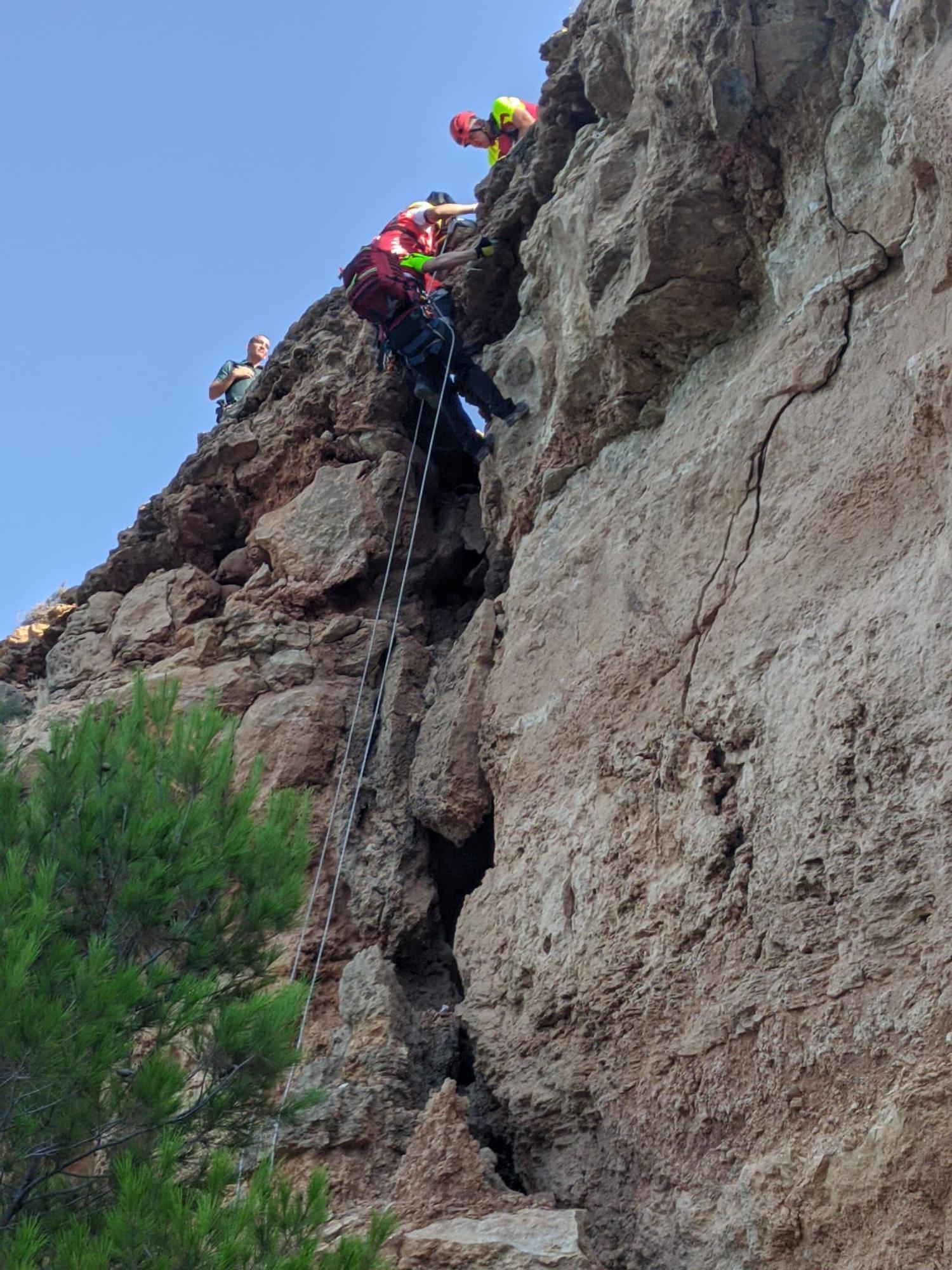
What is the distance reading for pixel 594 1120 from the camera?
5023mm

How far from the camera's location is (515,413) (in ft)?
24.7

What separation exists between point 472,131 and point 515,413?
3114 mm

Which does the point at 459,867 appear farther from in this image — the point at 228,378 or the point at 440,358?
the point at 228,378

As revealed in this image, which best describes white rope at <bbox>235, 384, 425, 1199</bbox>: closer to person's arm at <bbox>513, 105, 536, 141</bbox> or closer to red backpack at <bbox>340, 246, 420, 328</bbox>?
red backpack at <bbox>340, 246, 420, 328</bbox>

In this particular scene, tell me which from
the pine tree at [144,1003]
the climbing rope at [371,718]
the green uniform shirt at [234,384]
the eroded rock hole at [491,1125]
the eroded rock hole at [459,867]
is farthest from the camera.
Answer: the green uniform shirt at [234,384]

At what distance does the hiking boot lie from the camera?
749 centimetres

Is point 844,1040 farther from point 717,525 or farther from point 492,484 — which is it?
point 492,484

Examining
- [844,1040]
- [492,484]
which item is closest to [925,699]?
[844,1040]

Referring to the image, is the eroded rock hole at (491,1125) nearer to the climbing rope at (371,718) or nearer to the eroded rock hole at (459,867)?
the climbing rope at (371,718)

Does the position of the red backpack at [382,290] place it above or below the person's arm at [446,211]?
below

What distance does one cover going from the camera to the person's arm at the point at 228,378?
39.4ft

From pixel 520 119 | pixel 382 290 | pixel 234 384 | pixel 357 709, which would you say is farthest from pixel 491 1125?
pixel 234 384

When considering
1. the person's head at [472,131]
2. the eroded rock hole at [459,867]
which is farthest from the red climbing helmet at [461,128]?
the eroded rock hole at [459,867]

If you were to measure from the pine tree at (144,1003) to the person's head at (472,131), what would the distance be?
18.4 ft
